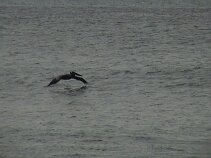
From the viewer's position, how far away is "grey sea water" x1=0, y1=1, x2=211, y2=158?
76.4 ft

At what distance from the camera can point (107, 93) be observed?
111 feet

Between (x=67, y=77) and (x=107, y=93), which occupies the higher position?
(x=67, y=77)

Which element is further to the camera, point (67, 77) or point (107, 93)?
point (67, 77)

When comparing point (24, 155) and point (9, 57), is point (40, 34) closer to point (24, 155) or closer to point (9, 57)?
point (9, 57)

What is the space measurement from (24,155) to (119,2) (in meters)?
87.9

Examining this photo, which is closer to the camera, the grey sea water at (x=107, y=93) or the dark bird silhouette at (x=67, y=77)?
the grey sea water at (x=107, y=93)

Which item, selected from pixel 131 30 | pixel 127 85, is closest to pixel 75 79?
pixel 127 85

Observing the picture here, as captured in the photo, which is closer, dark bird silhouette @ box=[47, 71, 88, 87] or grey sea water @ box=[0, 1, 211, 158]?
grey sea water @ box=[0, 1, 211, 158]

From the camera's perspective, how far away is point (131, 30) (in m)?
73.9

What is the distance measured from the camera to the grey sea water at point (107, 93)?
23.3 metres

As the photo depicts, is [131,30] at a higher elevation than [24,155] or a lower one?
lower

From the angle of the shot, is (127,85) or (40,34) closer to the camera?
(127,85)

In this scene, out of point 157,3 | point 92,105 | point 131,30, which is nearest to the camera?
point 92,105

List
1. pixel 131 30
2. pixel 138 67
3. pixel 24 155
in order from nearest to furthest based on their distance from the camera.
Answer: pixel 24 155
pixel 138 67
pixel 131 30
